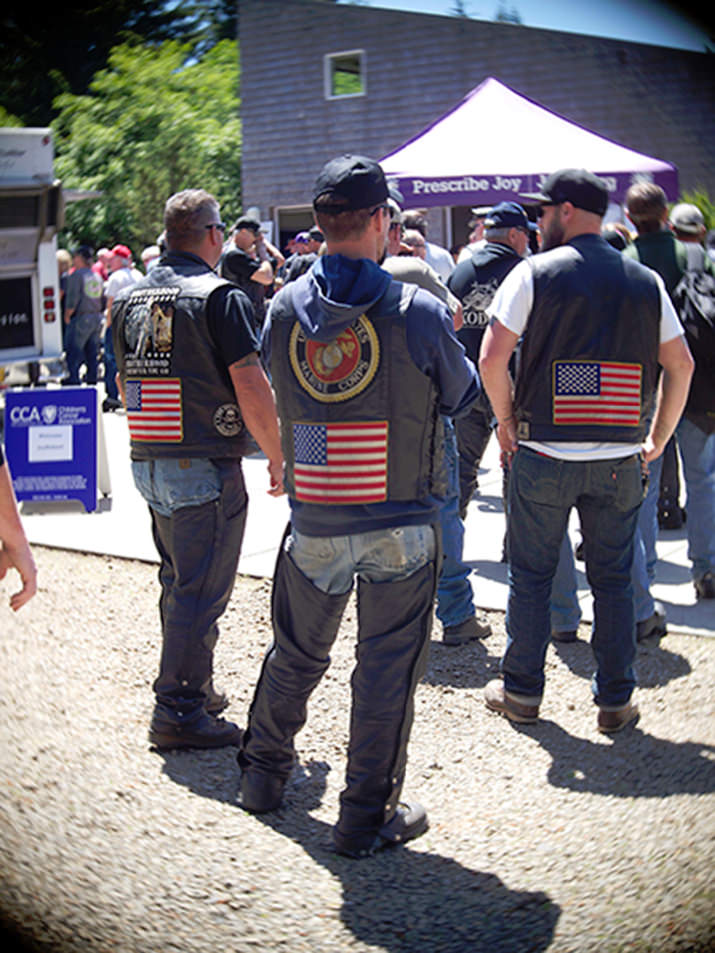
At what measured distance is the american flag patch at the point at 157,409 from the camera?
3.89 m

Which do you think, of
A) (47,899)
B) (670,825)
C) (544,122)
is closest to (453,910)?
(670,825)

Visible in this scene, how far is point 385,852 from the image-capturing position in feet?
10.6

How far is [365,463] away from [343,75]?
1953cm

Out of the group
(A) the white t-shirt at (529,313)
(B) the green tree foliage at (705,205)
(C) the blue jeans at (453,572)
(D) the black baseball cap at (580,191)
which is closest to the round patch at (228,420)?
(A) the white t-shirt at (529,313)

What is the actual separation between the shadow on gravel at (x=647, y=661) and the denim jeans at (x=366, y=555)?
1.86 meters

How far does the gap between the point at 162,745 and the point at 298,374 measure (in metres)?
1.64

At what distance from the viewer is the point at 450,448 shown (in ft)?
15.8

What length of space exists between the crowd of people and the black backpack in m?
0.03

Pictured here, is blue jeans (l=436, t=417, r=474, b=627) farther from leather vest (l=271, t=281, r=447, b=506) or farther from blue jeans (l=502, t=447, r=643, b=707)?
leather vest (l=271, t=281, r=447, b=506)

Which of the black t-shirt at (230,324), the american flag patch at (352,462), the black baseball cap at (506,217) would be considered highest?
the black baseball cap at (506,217)

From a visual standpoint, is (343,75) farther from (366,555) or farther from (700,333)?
(366,555)

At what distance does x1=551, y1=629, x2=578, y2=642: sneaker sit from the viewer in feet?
16.7

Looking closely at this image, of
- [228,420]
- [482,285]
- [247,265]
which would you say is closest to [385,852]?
[228,420]

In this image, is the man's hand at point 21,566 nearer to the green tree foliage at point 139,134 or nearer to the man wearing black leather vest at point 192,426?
the man wearing black leather vest at point 192,426
